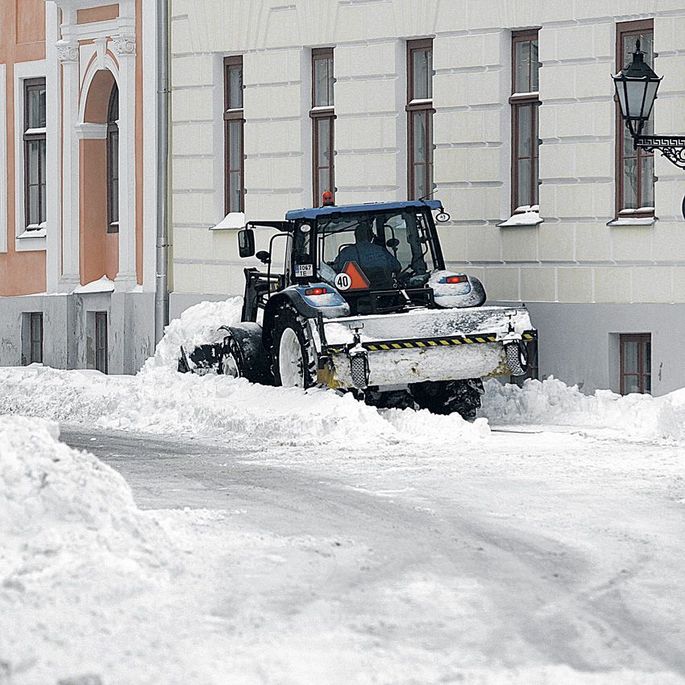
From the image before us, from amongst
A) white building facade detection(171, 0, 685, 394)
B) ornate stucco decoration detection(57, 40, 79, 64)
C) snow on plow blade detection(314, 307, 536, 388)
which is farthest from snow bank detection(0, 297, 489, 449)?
ornate stucco decoration detection(57, 40, 79, 64)

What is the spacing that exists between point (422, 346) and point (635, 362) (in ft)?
11.2

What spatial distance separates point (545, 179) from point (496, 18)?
1.90 meters

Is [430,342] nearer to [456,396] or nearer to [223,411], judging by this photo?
[456,396]

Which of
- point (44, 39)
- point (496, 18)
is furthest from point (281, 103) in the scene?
point (44, 39)

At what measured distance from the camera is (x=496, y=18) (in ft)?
67.5

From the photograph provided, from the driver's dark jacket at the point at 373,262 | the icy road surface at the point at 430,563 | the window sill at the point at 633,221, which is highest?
the window sill at the point at 633,221

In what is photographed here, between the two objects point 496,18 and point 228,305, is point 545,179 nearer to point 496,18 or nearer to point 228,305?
point 496,18

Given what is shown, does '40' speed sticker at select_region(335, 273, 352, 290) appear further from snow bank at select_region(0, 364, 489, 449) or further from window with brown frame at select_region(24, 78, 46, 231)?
window with brown frame at select_region(24, 78, 46, 231)

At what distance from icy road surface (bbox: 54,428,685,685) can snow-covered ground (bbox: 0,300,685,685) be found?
0.06 ft

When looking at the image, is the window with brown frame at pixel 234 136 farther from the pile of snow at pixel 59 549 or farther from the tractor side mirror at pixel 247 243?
the pile of snow at pixel 59 549

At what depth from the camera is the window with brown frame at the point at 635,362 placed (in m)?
19.4

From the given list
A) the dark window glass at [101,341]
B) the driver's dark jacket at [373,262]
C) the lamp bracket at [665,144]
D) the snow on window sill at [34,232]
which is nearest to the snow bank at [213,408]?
the driver's dark jacket at [373,262]

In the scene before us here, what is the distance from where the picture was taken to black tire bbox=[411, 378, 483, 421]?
18.0 m

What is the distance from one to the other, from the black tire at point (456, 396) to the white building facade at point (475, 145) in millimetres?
2122
